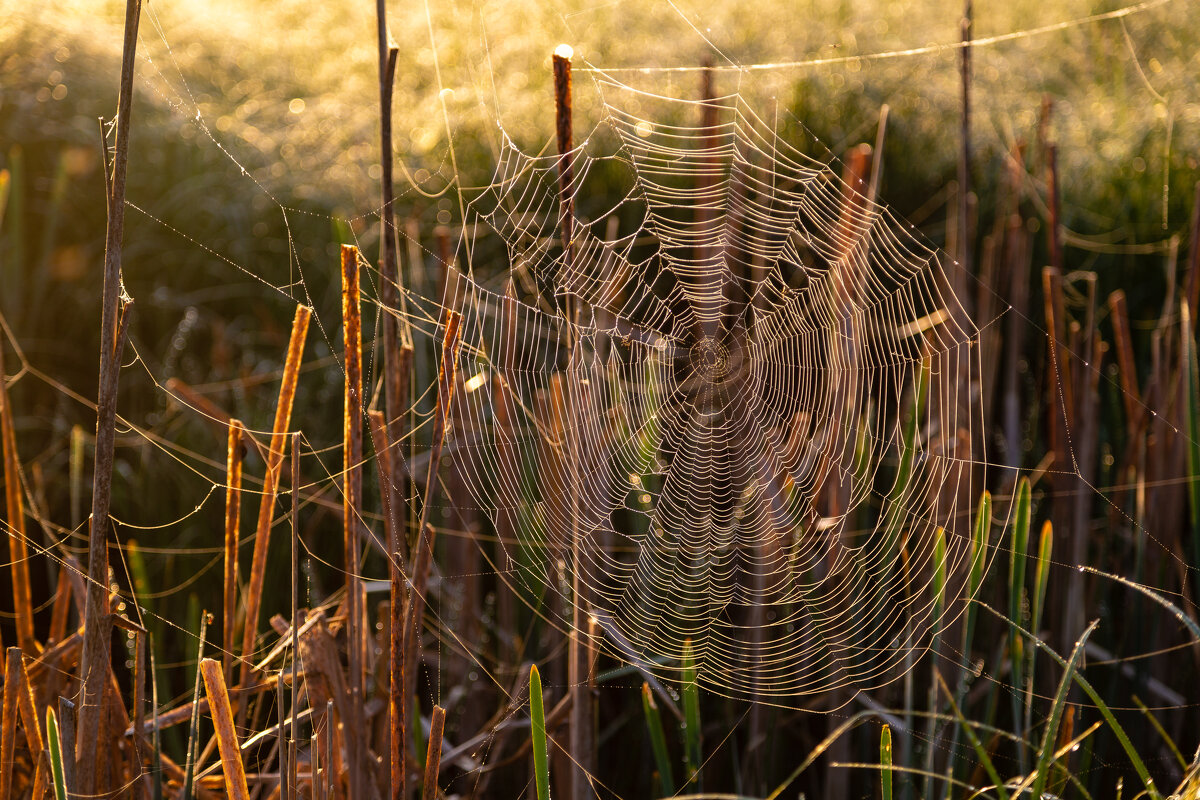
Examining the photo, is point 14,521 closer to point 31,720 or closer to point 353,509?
point 31,720

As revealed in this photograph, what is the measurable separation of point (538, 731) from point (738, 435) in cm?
234

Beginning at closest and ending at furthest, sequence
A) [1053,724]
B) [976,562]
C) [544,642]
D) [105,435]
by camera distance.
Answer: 1. [105,435]
2. [1053,724]
3. [976,562]
4. [544,642]

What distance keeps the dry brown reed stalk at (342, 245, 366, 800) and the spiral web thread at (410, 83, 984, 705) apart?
39cm

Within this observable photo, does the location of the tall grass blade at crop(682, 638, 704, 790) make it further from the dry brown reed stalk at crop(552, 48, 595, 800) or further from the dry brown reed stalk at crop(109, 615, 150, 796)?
the dry brown reed stalk at crop(109, 615, 150, 796)

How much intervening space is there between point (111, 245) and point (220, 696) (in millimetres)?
674

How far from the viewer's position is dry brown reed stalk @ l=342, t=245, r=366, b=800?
4.66ft

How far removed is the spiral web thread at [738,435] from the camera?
2.38 meters

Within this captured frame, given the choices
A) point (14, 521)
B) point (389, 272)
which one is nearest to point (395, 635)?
point (389, 272)

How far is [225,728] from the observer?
4.91ft

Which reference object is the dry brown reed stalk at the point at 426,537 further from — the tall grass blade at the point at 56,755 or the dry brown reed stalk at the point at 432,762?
the tall grass blade at the point at 56,755

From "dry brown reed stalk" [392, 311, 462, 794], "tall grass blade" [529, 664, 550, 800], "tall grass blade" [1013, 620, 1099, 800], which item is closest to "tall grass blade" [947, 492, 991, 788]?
"tall grass blade" [1013, 620, 1099, 800]

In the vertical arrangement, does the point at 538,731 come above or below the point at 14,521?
below

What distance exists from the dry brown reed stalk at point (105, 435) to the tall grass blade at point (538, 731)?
1.96 ft

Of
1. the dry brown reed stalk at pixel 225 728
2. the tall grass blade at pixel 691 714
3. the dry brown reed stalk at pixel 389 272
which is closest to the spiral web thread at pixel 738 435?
the tall grass blade at pixel 691 714
